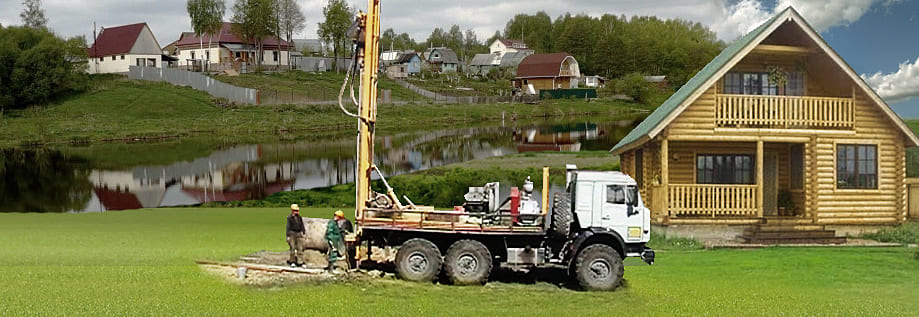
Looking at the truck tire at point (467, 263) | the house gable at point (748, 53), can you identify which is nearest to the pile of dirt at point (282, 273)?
the truck tire at point (467, 263)

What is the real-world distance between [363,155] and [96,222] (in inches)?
621

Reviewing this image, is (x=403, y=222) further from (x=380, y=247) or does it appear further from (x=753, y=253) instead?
(x=753, y=253)

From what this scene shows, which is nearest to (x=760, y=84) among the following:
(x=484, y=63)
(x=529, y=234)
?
(x=529, y=234)

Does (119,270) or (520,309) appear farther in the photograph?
(119,270)

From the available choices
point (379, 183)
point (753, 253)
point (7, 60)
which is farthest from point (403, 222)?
point (7, 60)

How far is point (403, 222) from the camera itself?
16188 millimetres

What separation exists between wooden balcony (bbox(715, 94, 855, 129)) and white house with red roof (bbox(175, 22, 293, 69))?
103813mm

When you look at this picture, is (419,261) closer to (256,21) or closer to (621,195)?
(621,195)

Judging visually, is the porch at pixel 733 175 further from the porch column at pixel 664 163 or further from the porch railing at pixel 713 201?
the porch column at pixel 664 163

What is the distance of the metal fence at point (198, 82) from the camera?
9062cm

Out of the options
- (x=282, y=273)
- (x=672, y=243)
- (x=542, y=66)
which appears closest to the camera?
(x=282, y=273)

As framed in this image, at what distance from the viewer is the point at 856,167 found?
26.0 meters

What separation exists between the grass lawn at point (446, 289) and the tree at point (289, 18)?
111114 mm

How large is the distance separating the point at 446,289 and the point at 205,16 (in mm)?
113800
